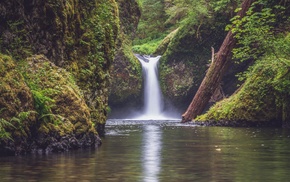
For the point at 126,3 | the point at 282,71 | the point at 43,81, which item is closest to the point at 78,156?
the point at 43,81

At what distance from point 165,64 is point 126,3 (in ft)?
17.0

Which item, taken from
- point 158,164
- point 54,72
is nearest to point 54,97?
point 54,72

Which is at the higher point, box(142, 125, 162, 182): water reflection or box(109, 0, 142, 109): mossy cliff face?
box(109, 0, 142, 109): mossy cliff face

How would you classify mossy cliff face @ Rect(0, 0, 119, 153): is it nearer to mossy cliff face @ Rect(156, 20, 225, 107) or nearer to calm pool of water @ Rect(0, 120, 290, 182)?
calm pool of water @ Rect(0, 120, 290, 182)

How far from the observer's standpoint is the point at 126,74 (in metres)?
42.5

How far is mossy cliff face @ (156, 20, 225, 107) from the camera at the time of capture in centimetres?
4034

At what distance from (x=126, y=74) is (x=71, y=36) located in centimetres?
2551

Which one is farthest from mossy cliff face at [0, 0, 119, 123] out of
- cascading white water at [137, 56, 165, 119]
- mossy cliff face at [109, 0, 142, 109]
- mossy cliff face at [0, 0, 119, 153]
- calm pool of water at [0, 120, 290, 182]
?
cascading white water at [137, 56, 165, 119]

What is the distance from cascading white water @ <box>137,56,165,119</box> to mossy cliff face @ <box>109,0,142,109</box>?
1.98 feet

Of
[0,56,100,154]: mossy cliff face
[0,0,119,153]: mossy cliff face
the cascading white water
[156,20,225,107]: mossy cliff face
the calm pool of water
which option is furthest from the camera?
the cascading white water

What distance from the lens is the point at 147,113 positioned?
138 ft

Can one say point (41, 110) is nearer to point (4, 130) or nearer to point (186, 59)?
point (4, 130)

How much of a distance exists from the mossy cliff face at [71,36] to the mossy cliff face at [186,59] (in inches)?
813

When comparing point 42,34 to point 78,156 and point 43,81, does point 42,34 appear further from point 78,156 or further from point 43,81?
point 78,156
